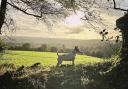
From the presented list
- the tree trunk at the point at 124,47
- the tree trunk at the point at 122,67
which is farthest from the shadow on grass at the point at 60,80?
the tree trunk at the point at 124,47

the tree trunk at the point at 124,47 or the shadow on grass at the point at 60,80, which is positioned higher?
the tree trunk at the point at 124,47

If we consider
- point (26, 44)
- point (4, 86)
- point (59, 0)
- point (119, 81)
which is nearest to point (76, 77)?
point (119, 81)

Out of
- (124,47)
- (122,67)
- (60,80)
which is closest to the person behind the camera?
(122,67)

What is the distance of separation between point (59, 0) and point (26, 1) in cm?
234

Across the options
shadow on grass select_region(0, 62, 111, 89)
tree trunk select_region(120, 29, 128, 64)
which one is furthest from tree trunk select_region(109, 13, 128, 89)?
shadow on grass select_region(0, 62, 111, 89)

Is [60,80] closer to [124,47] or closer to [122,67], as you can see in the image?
[122,67]

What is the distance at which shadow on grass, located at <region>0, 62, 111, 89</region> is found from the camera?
18.8 m

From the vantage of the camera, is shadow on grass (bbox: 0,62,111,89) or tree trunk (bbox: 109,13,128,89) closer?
tree trunk (bbox: 109,13,128,89)

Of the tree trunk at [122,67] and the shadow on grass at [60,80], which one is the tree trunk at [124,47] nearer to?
the tree trunk at [122,67]

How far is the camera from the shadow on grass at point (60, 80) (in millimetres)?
18775

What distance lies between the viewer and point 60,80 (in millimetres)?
19906

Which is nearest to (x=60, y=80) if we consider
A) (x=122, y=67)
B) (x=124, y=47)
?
(x=122, y=67)

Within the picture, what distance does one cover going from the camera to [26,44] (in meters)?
46.7

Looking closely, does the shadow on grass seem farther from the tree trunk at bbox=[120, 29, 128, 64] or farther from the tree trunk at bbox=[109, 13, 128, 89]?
the tree trunk at bbox=[120, 29, 128, 64]
